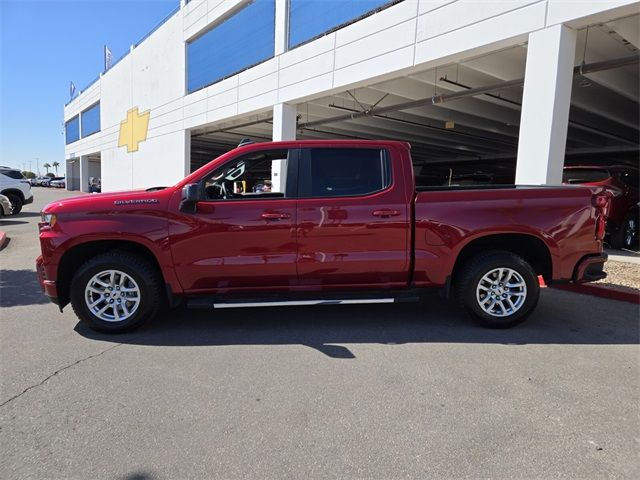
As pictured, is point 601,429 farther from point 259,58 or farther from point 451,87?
point 259,58

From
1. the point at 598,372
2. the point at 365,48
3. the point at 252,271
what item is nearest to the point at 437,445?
the point at 598,372

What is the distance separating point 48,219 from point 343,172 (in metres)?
3.04

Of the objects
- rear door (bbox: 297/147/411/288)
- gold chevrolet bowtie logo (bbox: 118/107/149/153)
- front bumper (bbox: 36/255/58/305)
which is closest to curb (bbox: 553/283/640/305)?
rear door (bbox: 297/147/411/288)

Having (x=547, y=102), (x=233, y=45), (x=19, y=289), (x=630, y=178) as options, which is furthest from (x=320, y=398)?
(x=233, y=45)

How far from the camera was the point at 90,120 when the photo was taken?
3884 cm

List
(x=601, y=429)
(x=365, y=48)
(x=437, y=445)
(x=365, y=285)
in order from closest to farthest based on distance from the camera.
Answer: (x=437, y=445), (x=601, y=429), (x=365, y=285), (x=365, y=48)

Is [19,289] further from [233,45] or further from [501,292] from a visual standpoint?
[233,45]

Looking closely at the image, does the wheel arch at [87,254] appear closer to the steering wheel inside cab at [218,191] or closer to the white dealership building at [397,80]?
the steering wheel inside cab at [218,191]

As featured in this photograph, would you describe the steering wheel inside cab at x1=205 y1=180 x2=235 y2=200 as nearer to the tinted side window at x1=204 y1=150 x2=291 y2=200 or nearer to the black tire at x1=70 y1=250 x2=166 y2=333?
the tinted side window at x1=204 y1=150 x2=291 y2=200

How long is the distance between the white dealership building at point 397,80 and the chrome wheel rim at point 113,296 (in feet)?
21.5

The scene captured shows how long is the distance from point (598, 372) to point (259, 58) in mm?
14148

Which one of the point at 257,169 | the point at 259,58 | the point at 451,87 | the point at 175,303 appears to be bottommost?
the point at 175,303

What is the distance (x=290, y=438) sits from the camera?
266cm

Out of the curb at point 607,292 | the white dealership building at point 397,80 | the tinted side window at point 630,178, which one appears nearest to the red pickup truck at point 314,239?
the curb at point 607,292
